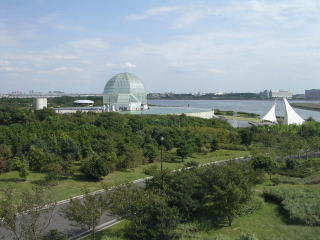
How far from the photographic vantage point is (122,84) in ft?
225

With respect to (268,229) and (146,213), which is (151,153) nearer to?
(268,229)

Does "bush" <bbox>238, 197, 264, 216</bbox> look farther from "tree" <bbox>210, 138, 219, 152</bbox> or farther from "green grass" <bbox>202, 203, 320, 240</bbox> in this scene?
"tree" <bbox>210, 138, 219, 152</bbox>

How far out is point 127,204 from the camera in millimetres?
13016

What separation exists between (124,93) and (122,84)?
1.90m

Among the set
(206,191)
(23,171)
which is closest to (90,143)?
(23,171)

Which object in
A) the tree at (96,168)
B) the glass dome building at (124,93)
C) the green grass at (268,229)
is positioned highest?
the glass dome building at (124,93)

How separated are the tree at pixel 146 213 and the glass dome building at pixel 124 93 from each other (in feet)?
174

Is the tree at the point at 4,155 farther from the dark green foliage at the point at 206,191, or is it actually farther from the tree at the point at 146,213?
the tree at the point at 146,213

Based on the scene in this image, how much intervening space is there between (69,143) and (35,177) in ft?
14.3

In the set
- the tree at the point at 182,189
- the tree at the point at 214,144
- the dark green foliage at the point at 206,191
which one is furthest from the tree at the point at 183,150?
the tree at the point at 182,189

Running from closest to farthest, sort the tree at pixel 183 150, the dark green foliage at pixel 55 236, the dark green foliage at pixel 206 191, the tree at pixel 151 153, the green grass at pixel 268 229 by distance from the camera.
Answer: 1. the dark green foliage at pixel 55 236
2. the green grass at pixel 268 229
3. the dark green foliage at pixel 206 191
4. the tree at pixel 151 153
5. the tree at pixel 183 150

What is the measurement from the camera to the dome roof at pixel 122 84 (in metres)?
68.3

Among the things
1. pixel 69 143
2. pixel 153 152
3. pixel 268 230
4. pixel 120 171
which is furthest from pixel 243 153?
pixel 268 230

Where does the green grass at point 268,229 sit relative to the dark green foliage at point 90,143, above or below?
below
